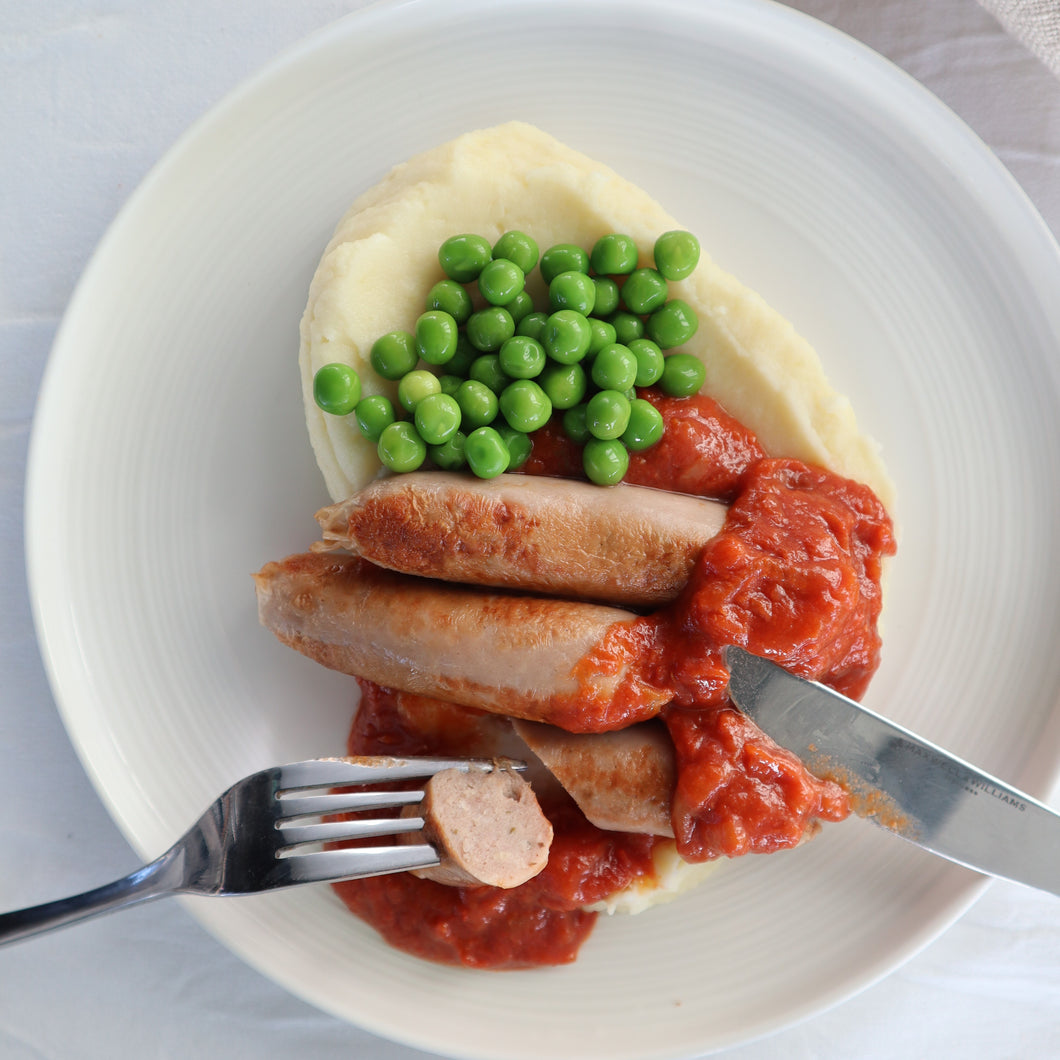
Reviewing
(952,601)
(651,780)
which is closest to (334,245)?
(651,780)

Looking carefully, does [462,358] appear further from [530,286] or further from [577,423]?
[577,423]

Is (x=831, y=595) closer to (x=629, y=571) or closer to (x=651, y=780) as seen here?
(x=629, y=571)

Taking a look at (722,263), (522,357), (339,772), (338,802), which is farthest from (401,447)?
(722,263)

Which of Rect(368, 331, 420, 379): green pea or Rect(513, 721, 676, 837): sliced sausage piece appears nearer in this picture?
Rect(513, 721, 676, 837): sliced sausage piece

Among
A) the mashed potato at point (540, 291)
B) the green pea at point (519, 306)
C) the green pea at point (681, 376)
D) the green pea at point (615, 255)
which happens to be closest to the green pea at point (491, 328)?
the green pea at point (519, 306)

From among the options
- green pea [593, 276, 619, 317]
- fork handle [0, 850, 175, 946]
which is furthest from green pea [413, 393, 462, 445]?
fork handle [0, 850, 175, 946]

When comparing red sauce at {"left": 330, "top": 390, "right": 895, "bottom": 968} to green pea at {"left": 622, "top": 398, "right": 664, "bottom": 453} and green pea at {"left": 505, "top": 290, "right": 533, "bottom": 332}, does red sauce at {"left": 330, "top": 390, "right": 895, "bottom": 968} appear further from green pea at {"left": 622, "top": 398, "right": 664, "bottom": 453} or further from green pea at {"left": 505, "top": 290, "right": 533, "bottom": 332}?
green pea at {"left": 505, "top": 290, "right": 533, "bottom": 332}
